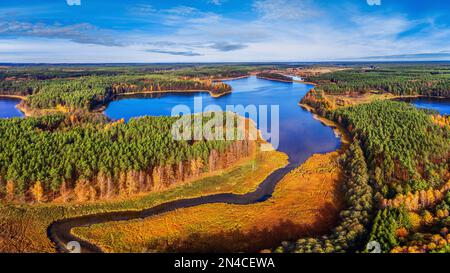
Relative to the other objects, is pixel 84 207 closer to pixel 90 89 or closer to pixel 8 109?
pixel 8 109

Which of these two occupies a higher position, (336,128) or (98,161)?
(98,161)

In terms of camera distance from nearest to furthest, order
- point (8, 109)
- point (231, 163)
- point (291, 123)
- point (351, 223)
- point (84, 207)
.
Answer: point (351, 223)
point (84, 207)
point (231, 163)
point (291, 123)
point (8, 109)

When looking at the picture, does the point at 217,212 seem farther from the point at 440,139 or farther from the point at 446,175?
the point at 440,139

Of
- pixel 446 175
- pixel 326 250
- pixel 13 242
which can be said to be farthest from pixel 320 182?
pixel 13 242

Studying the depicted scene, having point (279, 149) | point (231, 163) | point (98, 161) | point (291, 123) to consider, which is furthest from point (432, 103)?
point (98, 161)

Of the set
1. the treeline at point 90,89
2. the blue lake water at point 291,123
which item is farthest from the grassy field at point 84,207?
the treeline at point 90,89

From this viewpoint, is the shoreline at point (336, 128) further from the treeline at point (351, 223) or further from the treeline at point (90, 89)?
the treeline at point (90, 89)
